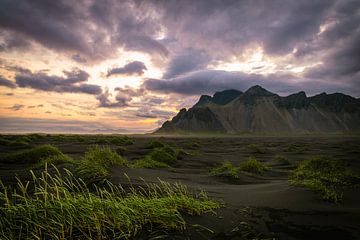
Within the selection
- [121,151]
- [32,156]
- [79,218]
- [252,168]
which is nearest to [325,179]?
[252,168]

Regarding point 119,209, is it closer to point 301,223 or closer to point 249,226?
point 249,226

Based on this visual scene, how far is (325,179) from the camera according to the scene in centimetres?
617

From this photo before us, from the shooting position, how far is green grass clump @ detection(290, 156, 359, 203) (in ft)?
16.0

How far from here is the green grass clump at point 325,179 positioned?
4883 mm

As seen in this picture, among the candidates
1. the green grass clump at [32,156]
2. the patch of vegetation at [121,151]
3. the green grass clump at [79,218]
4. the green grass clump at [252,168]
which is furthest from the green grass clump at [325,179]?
the patch of vegetation at [121,151]

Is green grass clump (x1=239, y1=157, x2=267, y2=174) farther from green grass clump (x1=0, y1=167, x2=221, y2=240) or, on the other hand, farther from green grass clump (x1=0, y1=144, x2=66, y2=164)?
green grass clump (x1=0, y1=144, x2=66, y2=164)

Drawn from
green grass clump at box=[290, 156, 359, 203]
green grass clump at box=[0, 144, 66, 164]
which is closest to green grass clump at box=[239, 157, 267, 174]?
green grass clump at box=[290, 156, 359, 203]

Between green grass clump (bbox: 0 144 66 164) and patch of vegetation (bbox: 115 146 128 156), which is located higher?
green grass clump (bbox: 0 144 66 164)

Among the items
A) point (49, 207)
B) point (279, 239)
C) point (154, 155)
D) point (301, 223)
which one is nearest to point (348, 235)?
point (301, 223)

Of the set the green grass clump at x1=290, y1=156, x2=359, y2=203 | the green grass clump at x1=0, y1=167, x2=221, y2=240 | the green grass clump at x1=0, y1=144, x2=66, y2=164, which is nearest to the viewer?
the green grass clump at x1=0, y1=167, x2=221, y2=240

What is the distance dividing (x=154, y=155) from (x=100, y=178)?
7.14 meters

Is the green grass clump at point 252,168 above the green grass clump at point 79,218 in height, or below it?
below

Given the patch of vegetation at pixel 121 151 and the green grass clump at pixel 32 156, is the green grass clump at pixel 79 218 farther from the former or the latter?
the patch of vegetation at pixel 121 151

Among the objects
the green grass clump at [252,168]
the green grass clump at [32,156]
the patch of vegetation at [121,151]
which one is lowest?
the green grass clump at [252,168]
